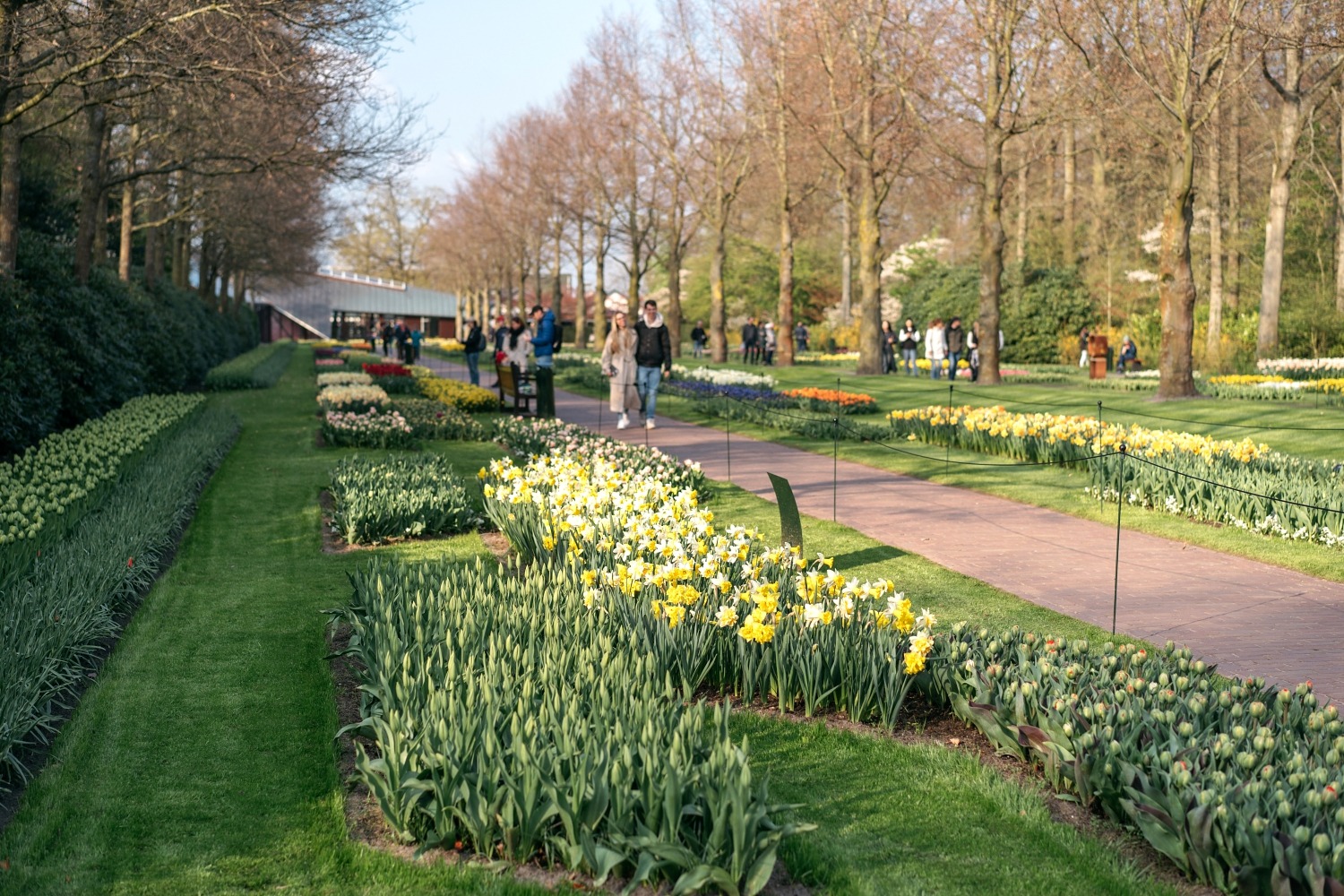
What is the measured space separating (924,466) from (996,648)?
26.3ft

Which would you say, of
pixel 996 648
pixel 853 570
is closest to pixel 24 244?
pixel 853 570

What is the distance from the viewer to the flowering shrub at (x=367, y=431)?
1486 centimetres

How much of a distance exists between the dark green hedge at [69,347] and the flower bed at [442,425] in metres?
4.04

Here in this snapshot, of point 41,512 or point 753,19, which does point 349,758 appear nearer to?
point 41,512

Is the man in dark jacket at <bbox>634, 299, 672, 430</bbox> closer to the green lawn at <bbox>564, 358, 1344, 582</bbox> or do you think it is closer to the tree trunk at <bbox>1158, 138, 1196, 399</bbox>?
the green lawn at <bbox>564, 358, 1344, 582</bbox>

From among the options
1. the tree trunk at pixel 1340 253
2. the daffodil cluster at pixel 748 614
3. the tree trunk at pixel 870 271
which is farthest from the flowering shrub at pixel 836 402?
the tree trunk at pixel 1340 253

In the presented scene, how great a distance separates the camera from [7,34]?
12.3 metres

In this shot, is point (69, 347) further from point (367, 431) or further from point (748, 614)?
point (748, 614)

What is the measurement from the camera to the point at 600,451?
36.6 feet

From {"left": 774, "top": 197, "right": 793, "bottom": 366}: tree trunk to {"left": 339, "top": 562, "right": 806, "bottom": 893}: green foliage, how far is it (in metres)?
Result: 29.6

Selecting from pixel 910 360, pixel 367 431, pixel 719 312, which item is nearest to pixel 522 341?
pixel 367 431

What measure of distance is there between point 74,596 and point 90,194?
1642cm

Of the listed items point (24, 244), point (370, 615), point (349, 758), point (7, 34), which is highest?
point (7, 34)

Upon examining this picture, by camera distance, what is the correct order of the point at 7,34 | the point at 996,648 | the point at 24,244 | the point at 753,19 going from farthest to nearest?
the point at 753,19
the point at 24,244
the point at 7,34
the point at 996,648
